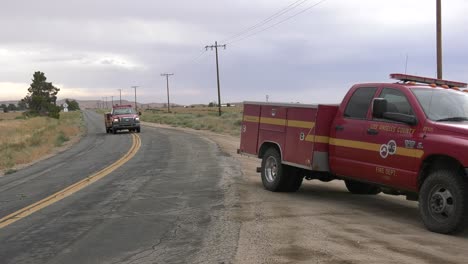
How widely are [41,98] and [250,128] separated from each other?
104613mm

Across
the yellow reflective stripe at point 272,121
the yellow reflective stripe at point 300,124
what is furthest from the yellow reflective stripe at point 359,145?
the yellow reflective stripe at point 272,121

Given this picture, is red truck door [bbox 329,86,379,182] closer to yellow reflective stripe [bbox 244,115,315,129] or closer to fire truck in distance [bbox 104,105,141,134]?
yellow reflective stripe [bbox 244,115,315,129]

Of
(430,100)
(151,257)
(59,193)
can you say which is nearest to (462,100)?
(430,100)

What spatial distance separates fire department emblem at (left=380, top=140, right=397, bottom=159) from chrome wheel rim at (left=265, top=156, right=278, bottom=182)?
10.1 ft

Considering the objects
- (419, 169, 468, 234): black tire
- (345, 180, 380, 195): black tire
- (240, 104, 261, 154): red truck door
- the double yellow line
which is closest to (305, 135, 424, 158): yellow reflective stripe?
(419, 169, 468, 234): black tire

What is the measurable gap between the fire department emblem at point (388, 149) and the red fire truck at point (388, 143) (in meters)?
0.01

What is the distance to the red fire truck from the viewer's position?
6.91 m

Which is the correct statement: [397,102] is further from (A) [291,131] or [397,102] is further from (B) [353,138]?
(A) [291,131]

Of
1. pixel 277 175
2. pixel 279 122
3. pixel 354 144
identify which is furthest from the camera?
pixel 277 175

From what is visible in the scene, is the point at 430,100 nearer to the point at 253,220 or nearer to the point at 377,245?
the point at 377,245

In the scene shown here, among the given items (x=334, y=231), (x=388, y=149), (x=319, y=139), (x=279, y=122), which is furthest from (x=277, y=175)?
(x=334, y=231)

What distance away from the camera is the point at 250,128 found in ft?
37.8

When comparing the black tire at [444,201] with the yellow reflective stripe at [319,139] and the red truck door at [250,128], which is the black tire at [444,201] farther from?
the red truck door at [250,128]

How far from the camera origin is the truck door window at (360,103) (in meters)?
8.58
